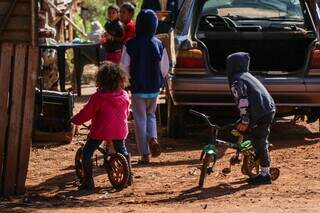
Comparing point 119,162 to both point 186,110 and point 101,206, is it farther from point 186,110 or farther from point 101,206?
point 186,110

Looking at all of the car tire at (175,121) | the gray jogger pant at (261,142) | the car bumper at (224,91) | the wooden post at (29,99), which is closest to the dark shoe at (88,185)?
the wooden post at (29,99)

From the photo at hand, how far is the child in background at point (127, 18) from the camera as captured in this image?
10102 millimetres

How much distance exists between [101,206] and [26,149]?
939 millimetres

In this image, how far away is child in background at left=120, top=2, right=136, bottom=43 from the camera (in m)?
10.1

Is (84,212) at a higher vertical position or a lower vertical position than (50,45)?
lower

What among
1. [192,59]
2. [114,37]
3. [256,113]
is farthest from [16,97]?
[114,37]

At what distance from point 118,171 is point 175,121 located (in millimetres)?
2772

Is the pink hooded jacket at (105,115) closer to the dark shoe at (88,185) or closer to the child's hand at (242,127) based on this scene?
the dark shoe at (88,185)

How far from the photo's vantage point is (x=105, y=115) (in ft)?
25.6

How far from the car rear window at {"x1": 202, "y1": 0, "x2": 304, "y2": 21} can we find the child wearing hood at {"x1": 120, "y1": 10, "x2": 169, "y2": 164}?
1.97m

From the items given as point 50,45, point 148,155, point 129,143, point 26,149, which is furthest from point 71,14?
point 26,149

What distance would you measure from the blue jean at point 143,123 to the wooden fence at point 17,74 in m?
1.79

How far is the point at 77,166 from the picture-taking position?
26.2 feet

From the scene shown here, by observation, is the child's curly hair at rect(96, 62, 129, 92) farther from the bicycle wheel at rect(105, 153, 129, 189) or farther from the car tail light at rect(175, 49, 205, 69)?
the car tail light at rect(175, 49, 205, 69)
